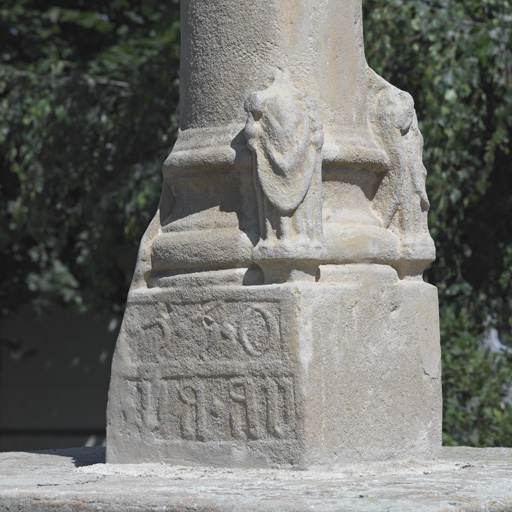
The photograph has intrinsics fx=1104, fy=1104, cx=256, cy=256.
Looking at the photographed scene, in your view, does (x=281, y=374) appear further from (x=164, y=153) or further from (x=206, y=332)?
(x=164, y=153)

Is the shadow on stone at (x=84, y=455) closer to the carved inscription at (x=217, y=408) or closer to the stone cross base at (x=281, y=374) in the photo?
the stone cross base at (x=281, y=374)

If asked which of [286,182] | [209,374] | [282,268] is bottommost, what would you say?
[209,374]

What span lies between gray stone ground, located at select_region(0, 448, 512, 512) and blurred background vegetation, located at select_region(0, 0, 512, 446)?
2.28m

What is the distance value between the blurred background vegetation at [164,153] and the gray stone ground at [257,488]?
2281 mm

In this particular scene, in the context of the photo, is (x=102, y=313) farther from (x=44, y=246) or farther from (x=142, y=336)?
(x=142, y=336)

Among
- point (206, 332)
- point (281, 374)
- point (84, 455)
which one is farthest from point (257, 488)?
point (84, 455)

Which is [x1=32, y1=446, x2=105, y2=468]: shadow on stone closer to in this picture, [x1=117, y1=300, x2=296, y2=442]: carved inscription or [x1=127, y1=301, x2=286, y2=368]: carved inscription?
[x1=117, y1=300, x2=296, y2=442]: carved inscription

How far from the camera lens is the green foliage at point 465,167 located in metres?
6.44

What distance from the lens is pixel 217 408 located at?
13.3ft

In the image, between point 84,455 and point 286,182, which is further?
point 84,455

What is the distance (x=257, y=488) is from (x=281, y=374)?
1.71 ft

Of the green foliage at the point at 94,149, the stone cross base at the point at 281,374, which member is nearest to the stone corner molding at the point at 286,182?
the stone cross base at the point at 281,374

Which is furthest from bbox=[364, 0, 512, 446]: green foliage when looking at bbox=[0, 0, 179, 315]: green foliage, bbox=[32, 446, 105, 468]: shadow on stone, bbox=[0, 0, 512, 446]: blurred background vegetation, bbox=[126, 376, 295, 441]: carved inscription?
bbox=[126, 376, 295, 441]: carved inscription

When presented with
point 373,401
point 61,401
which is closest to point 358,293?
point 373,401
